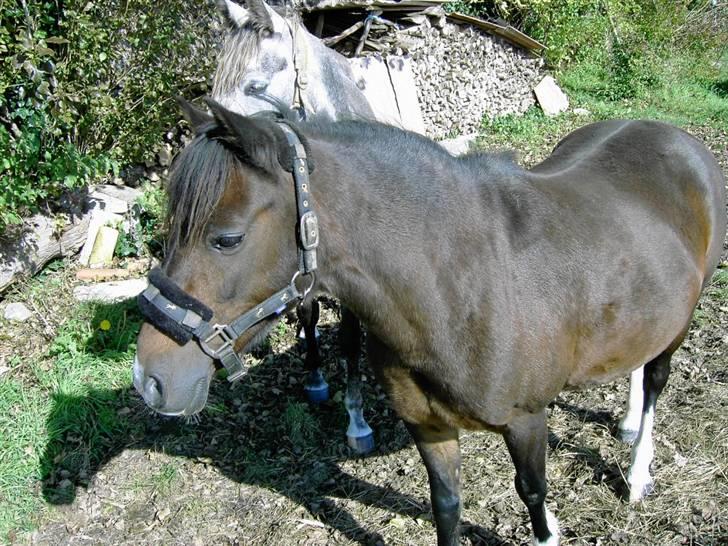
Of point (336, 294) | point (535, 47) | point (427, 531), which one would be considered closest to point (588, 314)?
point (336, 294)

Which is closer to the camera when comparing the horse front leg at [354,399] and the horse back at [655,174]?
the horse back at [655,174]

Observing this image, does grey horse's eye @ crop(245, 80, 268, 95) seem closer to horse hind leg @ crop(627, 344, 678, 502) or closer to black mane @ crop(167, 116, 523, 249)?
black mane @ crop(167, 116, 523, 249)

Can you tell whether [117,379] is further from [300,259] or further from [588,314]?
[588,314]

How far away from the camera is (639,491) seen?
3.03 metres

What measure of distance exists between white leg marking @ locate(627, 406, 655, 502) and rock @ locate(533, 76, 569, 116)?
9.20 metres

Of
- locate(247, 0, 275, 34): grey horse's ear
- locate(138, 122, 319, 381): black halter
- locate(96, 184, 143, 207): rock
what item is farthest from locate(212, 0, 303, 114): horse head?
locate(96, 184, 143, 207): rock

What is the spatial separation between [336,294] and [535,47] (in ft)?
36.5

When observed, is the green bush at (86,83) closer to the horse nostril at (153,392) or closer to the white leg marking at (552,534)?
the horse nostril at (153,392)

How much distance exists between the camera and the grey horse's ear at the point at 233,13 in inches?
141

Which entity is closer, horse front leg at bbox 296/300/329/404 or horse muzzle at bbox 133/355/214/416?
horse muzzle at bbox 133/355/214/416

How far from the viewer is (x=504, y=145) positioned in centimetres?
930

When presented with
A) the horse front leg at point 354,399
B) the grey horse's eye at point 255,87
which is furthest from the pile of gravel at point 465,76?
the horse front leg at point 354,399

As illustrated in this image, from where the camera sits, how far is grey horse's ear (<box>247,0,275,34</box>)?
348 centimetres

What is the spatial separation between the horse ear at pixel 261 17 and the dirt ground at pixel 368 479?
224 cm
